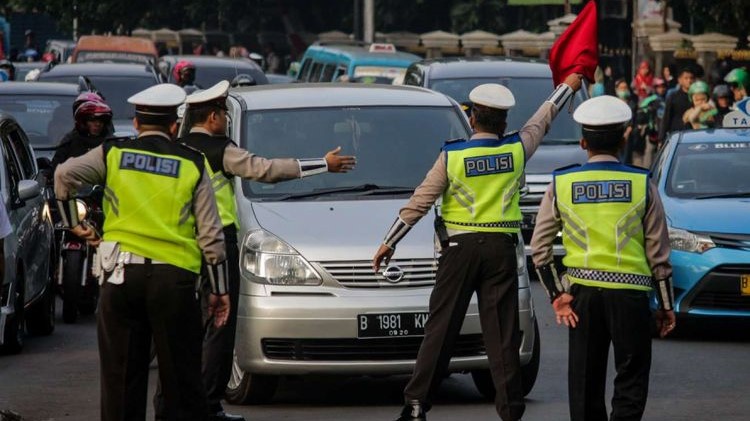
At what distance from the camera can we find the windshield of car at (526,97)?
729 inches

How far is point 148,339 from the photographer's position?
8125 mm

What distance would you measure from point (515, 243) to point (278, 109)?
98.9 inches

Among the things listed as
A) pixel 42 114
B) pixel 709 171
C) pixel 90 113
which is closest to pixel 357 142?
pixel 90 113

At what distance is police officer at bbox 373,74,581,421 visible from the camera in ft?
30.6

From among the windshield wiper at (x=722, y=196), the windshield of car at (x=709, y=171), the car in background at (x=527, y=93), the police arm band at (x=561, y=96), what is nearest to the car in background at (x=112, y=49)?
the car in background at (x=527, y=93)

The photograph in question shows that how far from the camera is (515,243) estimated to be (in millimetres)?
9461

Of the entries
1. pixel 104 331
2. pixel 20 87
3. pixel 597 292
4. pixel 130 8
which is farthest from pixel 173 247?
pixel 130 8

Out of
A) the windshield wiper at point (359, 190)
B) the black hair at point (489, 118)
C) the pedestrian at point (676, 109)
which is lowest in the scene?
the pedestrian at point (676, 109)

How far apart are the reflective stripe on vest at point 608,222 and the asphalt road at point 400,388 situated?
6.64 feet

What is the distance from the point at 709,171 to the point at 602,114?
651 centimetres

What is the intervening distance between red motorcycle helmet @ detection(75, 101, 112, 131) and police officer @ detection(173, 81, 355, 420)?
15.6 ft

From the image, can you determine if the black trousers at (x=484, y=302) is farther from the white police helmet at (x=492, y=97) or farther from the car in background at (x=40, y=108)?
the car in background at (x=40, y=108)

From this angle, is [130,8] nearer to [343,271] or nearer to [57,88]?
[57,88]

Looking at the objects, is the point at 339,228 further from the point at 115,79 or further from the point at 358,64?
the point at 358,64
